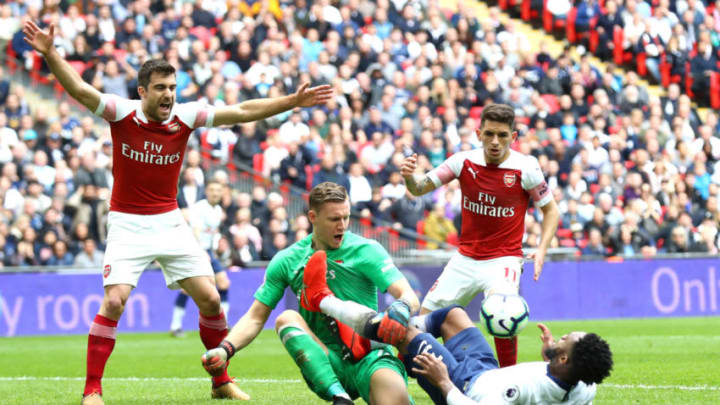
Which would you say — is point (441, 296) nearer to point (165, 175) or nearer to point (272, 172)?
point (165, 175)

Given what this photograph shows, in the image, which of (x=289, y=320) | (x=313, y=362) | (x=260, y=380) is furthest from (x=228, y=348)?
(x=260, y=380)

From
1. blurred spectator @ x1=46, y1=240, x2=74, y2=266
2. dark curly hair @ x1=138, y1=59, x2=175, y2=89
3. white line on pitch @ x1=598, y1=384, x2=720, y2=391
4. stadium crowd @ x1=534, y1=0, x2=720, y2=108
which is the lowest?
white line on pitch @ x1=598, y1=384, x2=720, y2=391

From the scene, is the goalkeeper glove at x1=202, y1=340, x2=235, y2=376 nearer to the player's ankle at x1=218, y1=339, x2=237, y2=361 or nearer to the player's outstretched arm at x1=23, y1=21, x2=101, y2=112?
the player's ankle at x1=218, y1=339, x2=237, y2=361

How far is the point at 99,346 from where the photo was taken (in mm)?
8062

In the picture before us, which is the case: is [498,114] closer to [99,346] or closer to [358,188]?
[99,346]

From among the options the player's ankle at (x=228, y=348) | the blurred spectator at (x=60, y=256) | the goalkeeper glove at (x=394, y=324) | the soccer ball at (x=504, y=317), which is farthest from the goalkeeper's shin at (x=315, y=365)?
the blurred spectator at (x=60, y=256)

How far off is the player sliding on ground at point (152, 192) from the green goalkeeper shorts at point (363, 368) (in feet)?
4.96

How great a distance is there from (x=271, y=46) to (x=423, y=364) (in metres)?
14.7

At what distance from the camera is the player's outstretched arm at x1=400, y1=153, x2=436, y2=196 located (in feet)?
27.2

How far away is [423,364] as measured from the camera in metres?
Answer: 6.30

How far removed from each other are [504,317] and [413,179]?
1445mm

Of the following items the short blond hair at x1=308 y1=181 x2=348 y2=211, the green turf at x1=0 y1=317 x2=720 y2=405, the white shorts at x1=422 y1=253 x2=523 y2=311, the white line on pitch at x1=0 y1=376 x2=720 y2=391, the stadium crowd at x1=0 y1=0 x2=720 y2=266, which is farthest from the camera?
the stadium crowd at x1=0 y1=0 x2=720 y2=266

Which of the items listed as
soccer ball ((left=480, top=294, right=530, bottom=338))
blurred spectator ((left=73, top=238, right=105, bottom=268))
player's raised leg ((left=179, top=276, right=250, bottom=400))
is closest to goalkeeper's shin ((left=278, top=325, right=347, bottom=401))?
soccer ball ((left=480, top=294, right=530, bottom=338))

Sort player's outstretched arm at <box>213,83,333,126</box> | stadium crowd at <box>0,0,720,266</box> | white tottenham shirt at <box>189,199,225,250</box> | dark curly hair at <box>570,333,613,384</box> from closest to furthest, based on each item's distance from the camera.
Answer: dark curly hair at <box>570,333,613,384</box> → player's outstretched arm at <box>213,83,333,126</box> → white tottenham shirt at <box>189,199,225,250</box> → stadium crowd at <box>0,0,720,266</box>
